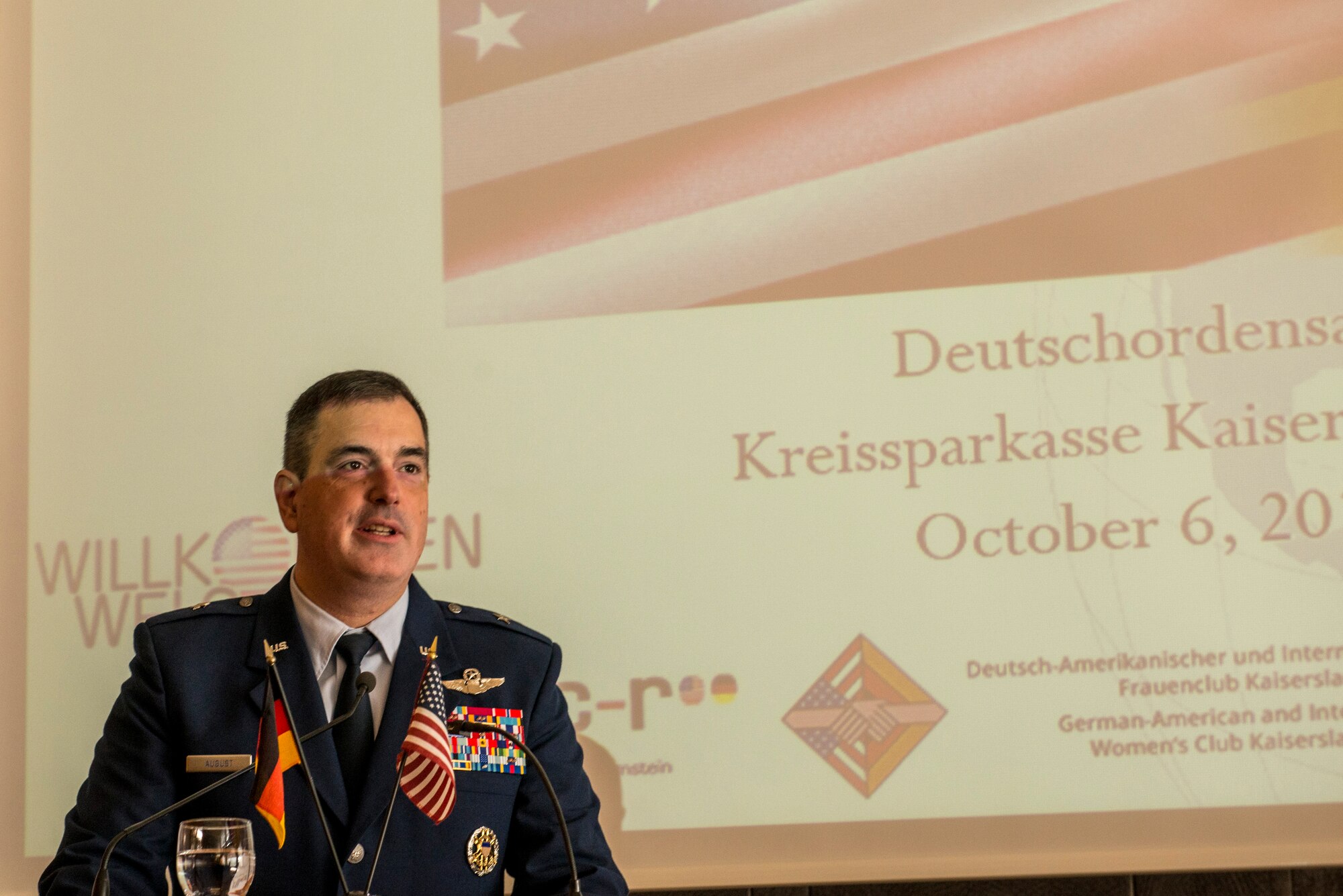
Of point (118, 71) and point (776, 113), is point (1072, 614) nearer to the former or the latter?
point (776, 113)

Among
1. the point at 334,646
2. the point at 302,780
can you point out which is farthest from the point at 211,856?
the point at 334,646

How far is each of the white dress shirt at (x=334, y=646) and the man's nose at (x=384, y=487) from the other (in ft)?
0.61

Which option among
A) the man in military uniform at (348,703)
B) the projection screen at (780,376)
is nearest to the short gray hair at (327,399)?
the man in military uniform at (348,703)

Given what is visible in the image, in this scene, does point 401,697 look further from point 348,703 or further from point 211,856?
point 211,856

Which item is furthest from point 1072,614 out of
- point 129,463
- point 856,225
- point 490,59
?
point 129,463

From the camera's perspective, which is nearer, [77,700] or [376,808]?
[376,808]

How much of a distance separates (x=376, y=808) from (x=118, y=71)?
6.51 feet

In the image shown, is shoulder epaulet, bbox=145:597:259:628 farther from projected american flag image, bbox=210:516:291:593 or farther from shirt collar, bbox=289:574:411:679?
projected american flag image, bbox=210:516:291:593

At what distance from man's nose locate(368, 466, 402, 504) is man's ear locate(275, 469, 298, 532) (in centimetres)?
17

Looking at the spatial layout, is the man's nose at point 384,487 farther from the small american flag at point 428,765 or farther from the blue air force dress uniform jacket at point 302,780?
the small american flag at point 428,765

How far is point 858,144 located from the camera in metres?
2.92

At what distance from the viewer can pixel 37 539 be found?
2.94 metres

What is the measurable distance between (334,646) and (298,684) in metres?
0.09

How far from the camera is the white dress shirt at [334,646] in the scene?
2127 mm
